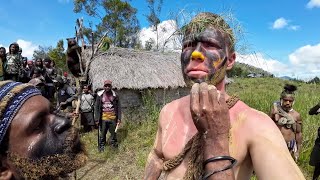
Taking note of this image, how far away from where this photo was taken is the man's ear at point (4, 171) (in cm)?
139

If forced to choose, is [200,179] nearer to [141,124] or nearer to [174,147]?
[174,147]

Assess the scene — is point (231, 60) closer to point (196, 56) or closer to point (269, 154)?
point (196, 56)

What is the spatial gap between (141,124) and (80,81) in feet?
14.6

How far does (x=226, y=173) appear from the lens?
1.42m

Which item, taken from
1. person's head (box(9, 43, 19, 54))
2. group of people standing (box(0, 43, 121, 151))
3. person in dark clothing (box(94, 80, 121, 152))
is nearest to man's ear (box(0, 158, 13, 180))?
group of people standing (box(0, 43, 121, 151))


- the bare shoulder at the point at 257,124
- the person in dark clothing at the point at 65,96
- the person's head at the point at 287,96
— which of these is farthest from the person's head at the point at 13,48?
the bare shoulder at the point at 257,124

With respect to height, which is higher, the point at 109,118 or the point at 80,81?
the point at 80,81

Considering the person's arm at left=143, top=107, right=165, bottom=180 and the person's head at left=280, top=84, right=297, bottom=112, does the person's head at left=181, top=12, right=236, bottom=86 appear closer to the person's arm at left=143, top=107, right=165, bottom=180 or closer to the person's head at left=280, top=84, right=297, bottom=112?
the person's arm at left=143, top=107, right=165, bottom=180

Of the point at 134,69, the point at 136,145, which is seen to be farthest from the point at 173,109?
the point at 134,69

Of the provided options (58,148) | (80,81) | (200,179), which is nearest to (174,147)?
(200,179)

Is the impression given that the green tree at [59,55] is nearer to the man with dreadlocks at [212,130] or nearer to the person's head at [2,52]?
the person's head at [2,52]

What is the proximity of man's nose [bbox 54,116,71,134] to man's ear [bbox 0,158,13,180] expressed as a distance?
0.78 ft

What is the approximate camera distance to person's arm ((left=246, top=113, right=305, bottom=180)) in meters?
1.49

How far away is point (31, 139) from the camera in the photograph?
138 cm
